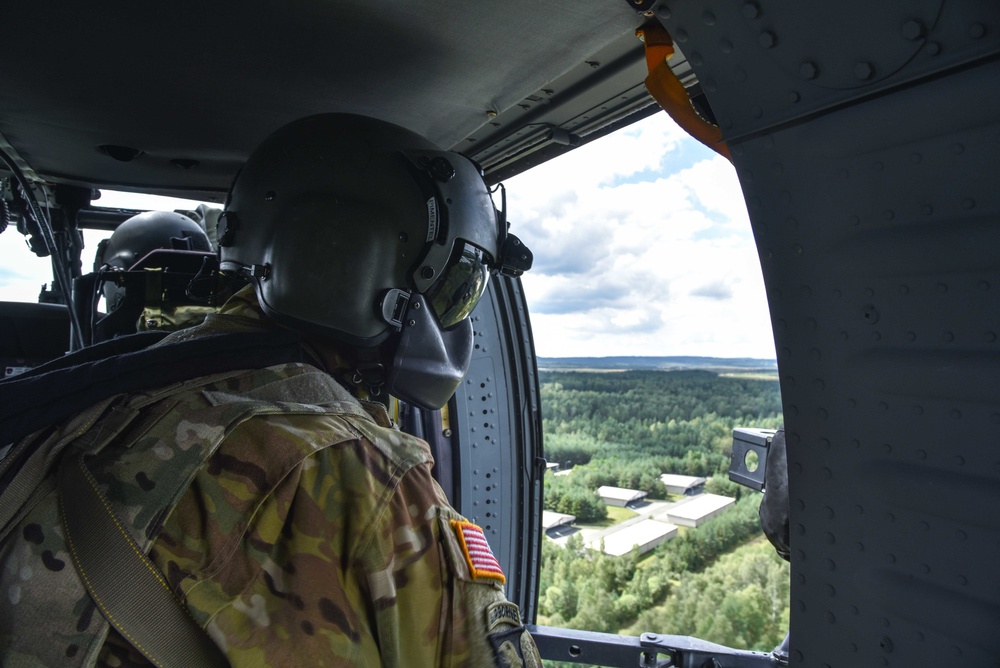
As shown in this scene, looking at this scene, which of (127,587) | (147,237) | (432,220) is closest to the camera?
(127,587)

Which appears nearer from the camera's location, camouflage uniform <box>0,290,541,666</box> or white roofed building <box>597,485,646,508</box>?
camouflage uniform <box>0,290,541,666</box>

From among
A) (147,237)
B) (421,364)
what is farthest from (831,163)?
(147,237)

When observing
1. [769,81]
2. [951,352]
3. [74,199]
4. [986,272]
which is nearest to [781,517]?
[951,352]

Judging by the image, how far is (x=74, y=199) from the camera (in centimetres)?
338

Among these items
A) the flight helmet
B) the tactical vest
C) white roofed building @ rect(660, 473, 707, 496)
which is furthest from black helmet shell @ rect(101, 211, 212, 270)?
white roofed building @ rect(660, 473, 707, 496)

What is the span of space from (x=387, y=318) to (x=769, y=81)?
38.1 inches

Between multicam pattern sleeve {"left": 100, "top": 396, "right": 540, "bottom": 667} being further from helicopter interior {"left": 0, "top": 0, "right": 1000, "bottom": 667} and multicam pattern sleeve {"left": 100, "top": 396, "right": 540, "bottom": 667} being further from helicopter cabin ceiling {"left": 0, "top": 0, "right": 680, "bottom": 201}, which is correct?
helicopter cabin ceiling {"left": 0, "top": 0, "right": 680, "bottom": 201}

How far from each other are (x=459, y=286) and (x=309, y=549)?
2.98 feet

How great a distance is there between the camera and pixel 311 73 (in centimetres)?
193

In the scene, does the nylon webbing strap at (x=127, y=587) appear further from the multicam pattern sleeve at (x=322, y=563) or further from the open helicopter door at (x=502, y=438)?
the open helicopter door at (x=502, y=438)

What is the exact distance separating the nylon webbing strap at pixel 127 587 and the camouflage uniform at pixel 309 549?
3cm

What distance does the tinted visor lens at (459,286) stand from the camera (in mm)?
1774

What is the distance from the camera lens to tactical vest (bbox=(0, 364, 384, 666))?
3.19ft

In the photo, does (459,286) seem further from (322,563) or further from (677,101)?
(322,563)
